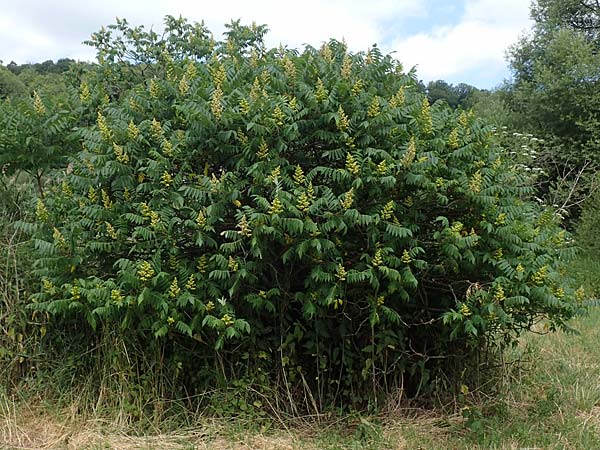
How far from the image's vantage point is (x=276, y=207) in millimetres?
3154

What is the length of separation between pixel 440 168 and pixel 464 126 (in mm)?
473

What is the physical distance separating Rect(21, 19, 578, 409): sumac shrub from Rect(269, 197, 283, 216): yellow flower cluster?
0.5 inches

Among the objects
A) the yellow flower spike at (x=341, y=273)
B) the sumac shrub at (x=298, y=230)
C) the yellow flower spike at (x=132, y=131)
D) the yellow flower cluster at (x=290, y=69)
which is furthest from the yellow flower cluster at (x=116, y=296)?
the yellow flower cluster at (x=290, y=69)

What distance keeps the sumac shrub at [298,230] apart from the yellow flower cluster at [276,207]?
0.5 inches

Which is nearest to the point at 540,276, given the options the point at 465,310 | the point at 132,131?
the point at 465,310

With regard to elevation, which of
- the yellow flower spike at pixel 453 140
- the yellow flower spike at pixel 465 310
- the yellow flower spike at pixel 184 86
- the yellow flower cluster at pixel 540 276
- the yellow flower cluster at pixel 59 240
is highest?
the yellow flower spike at pixel 184 86

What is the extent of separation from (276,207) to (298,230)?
0.17m

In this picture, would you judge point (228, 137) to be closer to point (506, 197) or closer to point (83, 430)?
point (506, 197)

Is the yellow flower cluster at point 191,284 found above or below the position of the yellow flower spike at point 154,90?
below

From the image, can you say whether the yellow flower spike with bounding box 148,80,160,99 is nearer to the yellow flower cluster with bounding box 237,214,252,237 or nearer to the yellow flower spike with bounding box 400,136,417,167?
the yellow flower cluster with bounding box 237,214,252,237

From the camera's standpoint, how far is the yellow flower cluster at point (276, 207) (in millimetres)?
3143

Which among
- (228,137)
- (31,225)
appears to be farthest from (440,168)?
(31,225)

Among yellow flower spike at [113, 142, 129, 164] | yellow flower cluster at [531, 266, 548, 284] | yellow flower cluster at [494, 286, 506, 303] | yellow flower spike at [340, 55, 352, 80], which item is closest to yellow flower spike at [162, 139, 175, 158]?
yellow flower spike at [113, 142, 129, 164]

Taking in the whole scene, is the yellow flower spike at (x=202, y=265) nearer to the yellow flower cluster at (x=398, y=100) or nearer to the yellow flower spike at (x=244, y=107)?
the yellow flower spike at (x=244, y=107)
